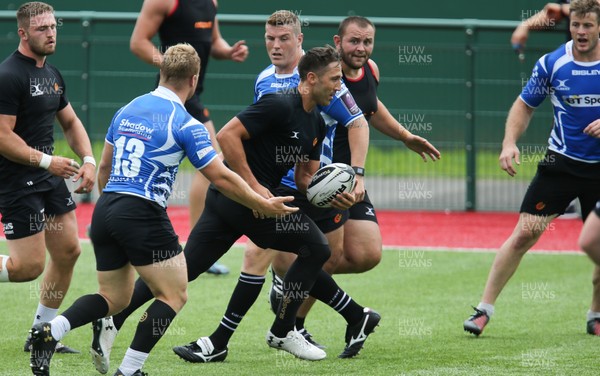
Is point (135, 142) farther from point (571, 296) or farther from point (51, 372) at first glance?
point (571, 296)

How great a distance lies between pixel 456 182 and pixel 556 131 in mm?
7452

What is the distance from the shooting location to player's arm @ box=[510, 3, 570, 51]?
12.6m

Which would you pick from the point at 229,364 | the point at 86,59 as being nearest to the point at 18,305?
the point at 229,364

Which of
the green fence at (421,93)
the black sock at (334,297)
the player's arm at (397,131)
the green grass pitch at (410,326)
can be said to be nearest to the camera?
the green grass pitch at (410,326)

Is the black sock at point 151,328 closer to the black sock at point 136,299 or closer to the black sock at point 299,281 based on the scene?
the black sock at point 136,299

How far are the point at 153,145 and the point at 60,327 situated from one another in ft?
3.74

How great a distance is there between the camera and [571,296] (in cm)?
943

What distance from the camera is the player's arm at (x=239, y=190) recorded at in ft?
19.9

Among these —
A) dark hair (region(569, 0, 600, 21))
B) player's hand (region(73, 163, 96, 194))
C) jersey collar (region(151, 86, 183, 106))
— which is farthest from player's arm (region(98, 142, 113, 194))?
dark hair (region(569, 0, 600, 21))

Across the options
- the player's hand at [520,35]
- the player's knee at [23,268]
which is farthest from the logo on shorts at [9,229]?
the player's hand at [520,35]

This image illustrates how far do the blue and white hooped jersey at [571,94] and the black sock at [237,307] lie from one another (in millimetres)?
2487

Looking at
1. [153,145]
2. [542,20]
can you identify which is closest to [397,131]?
[153,145]

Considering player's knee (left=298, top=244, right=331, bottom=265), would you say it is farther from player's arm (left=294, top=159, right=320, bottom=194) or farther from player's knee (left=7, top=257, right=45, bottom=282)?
player's knee (left=7, top=257, right=45, bottom=282)

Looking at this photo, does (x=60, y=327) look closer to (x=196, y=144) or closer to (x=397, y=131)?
(x=196, y=144)
